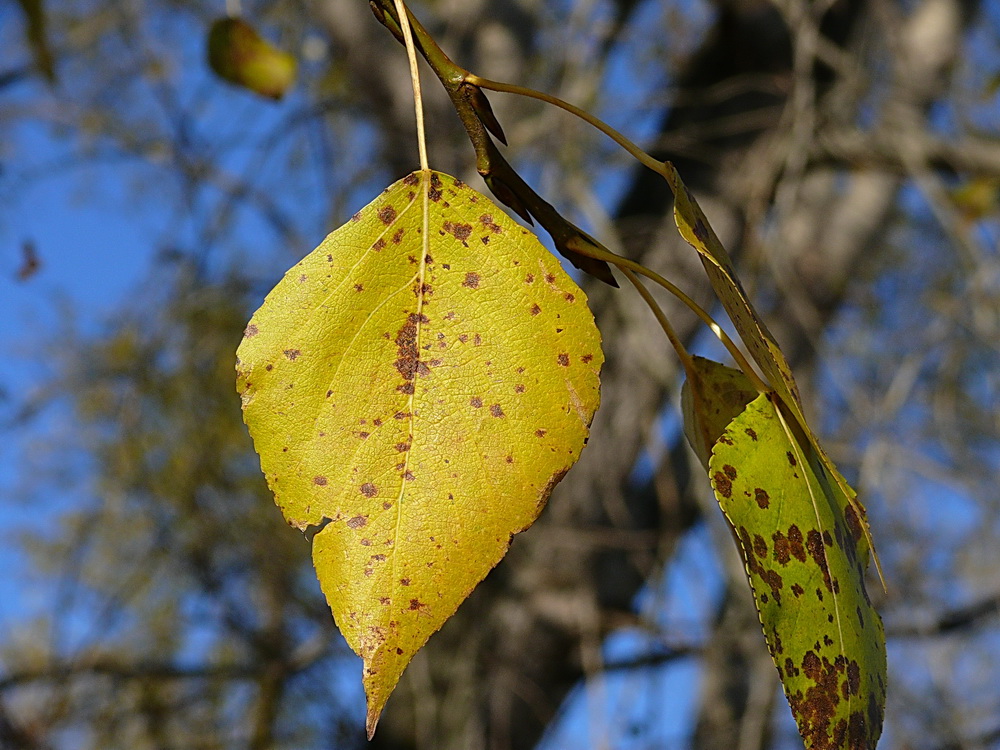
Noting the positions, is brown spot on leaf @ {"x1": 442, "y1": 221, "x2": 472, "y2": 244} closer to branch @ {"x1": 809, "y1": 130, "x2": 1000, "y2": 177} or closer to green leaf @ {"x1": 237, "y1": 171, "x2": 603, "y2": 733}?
green leaf @ {"x1": 237, "y1": 171, "x2": 603, "y2": 733}

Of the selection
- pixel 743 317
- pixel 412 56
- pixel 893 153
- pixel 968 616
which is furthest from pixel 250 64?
pixel 968 616

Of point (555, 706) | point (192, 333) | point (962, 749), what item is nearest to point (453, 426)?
point (962, 749)

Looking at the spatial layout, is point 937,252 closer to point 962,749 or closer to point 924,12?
point 924,12

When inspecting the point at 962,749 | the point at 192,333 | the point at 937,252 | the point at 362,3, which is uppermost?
the point at 937,252

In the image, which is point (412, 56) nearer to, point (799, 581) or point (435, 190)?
point (435, 190)

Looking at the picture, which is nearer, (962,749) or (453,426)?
(453,426)

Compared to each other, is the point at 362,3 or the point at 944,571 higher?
the point at 362,3

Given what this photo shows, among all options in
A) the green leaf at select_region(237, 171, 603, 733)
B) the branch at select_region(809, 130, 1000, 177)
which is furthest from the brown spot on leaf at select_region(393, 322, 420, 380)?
the branch at select_region(809, 130, 1000, 177)
